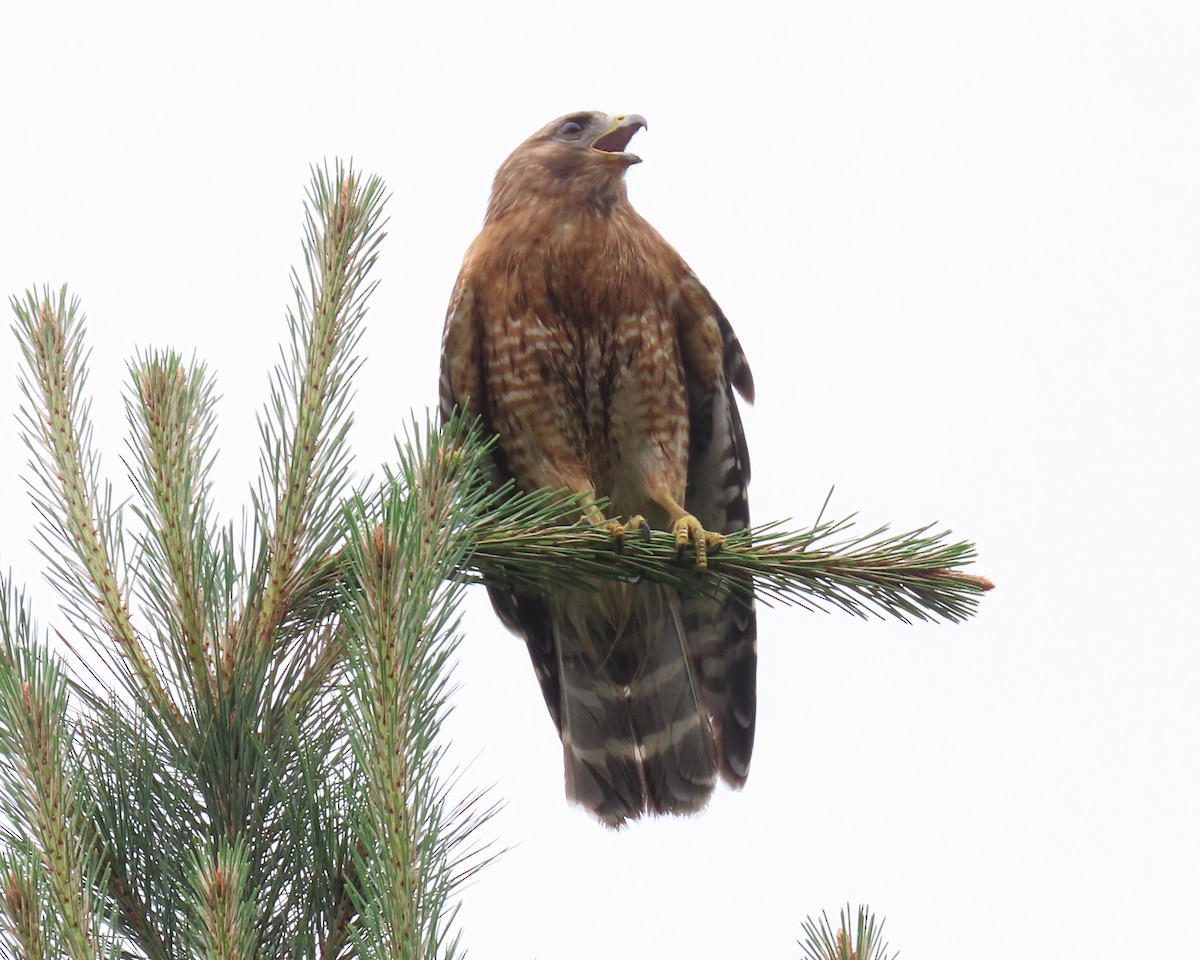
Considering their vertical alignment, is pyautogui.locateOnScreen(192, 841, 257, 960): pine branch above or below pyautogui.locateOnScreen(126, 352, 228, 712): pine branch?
below

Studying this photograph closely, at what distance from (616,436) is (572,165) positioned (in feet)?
3.65

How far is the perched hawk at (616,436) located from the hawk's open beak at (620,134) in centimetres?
20

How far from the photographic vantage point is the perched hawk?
15.3 ft

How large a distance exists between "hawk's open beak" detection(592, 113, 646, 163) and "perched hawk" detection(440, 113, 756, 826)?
200 millimetres

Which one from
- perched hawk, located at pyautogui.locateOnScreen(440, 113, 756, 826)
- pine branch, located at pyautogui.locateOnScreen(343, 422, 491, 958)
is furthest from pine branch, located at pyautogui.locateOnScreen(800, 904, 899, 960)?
perched hawk, located at pyautogui.locateOnScreen(440, 113, 756, 826)

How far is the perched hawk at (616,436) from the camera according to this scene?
4.65m

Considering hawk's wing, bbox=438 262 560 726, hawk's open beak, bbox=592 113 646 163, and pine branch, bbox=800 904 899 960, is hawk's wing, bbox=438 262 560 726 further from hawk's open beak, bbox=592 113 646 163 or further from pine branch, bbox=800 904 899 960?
pine branch, bbox=800 904 899 960

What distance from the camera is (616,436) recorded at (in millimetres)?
4699

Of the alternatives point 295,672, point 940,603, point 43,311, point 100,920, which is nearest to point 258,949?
point 100,920

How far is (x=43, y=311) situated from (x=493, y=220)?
259cm

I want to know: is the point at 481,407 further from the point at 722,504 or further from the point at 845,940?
the point at 845,940

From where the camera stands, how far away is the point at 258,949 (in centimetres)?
212

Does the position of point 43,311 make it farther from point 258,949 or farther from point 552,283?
point 552,283

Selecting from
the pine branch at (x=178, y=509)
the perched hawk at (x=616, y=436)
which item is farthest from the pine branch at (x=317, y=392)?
the perched hawk at (x=616, y=436)
